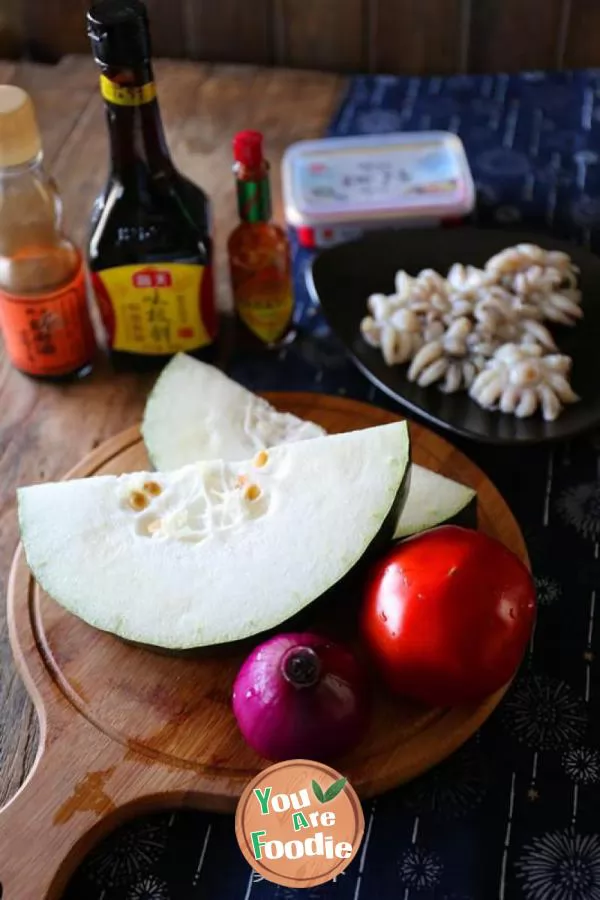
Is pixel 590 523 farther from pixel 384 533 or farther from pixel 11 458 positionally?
pixel 11 458

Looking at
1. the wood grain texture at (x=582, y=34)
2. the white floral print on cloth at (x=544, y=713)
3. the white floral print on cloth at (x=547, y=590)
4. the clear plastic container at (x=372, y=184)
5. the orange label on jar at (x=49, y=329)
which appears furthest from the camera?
the wood grain texture at (x=582, y=34)

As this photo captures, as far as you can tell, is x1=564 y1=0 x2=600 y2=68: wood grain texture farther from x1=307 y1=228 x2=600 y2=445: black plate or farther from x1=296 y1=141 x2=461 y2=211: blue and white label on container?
x1=307 y1=228 x2=600 y2=445: black plate

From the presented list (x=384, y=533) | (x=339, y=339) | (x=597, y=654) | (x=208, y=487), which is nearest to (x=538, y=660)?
(x=597, y=654)

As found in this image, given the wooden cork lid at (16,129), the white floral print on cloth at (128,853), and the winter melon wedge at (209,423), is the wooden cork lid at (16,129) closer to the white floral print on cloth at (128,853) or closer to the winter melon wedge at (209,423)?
the winter melon wedge at (209,423)

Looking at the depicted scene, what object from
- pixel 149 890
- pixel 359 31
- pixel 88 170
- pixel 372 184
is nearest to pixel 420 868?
pixel 149 890

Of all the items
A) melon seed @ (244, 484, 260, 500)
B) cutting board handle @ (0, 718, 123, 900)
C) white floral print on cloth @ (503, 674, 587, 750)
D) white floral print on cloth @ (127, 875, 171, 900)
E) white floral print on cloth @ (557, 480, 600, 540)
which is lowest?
white floral print on cloth @ (127, 875, 171, 900)

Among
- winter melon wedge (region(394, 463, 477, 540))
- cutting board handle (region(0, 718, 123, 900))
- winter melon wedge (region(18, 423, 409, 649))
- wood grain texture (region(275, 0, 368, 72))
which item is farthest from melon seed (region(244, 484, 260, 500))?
wood grain texture (region(275, 0, 368, 72))

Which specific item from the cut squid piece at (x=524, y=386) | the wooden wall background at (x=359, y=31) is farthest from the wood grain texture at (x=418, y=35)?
the cut squid piece at (x=524, y=386)
